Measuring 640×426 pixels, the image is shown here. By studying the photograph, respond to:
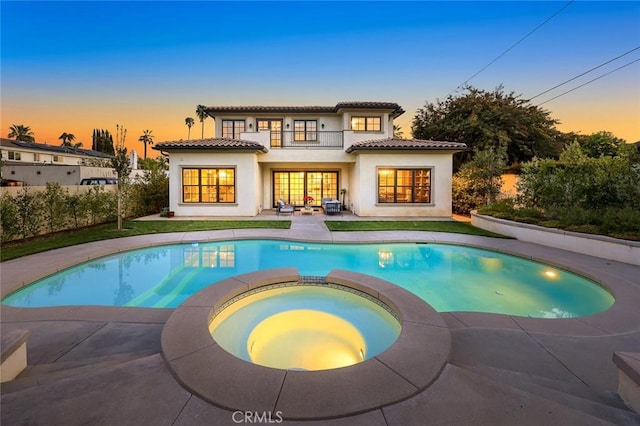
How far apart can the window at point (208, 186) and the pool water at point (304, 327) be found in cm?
1157

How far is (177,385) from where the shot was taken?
2496 mm

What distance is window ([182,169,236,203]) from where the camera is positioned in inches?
620

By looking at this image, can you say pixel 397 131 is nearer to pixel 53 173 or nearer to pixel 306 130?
pixel 306 130

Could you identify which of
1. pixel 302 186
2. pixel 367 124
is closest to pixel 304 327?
pixel 302 186

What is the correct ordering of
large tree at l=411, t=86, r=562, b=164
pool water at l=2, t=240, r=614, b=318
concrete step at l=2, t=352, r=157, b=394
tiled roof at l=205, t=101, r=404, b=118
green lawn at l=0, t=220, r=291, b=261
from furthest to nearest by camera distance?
large tree at l=411, t=86, r=562, b=164
tiled roof at l=205, t=101, r=404, b=118
green lawn at l=0, t=220, r=291, b=261
pool water at l=2, t=240, r=614, b=318
concrete step at l=2, t=352, r=157, b=394

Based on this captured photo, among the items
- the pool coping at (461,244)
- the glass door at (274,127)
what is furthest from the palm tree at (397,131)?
the pool coping at (461,244)

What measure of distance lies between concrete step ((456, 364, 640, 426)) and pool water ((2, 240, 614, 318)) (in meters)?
2.65

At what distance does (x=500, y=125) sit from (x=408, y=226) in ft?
45.7

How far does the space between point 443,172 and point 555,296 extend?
10.8m

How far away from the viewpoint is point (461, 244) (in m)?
9.86

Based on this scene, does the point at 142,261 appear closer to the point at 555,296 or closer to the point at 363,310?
the point at 363,310

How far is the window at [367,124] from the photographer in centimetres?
1791

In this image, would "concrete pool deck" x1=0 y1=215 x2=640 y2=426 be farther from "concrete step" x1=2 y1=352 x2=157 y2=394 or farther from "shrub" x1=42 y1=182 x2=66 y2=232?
"shrub" x1=42 y1=182 x2=66 y2=232

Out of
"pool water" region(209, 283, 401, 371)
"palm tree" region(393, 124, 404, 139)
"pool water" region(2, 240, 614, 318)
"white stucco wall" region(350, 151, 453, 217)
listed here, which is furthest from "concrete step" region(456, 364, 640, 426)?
"palm tree" region(393, 124, 404, 139)
